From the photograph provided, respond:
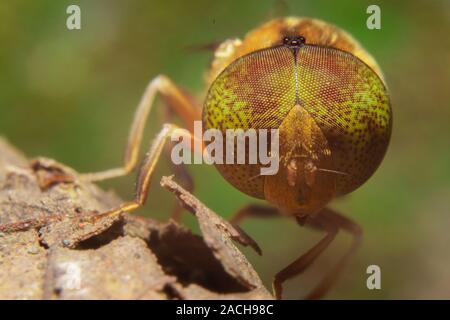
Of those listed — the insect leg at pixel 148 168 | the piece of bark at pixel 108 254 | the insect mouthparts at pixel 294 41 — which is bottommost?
the piece of bark at pixel 108 254

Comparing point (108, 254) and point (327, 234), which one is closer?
point (108, 254)

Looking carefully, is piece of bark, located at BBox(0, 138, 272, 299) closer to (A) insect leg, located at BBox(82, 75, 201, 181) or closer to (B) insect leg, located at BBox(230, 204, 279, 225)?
(A) insect leg, located at BBox(82, 75, 201, 181)

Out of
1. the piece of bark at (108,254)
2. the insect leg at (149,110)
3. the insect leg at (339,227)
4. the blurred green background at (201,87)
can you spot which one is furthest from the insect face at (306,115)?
the blurred green background at (201,87)

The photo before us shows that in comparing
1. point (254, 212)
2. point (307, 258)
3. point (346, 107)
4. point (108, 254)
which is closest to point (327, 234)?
point (307, 258)

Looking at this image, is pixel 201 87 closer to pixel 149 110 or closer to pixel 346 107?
pixel 149 110

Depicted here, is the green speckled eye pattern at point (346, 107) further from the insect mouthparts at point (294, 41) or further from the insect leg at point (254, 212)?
the insect leg at point (254, 212)

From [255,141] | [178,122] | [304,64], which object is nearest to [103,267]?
[255,141]
